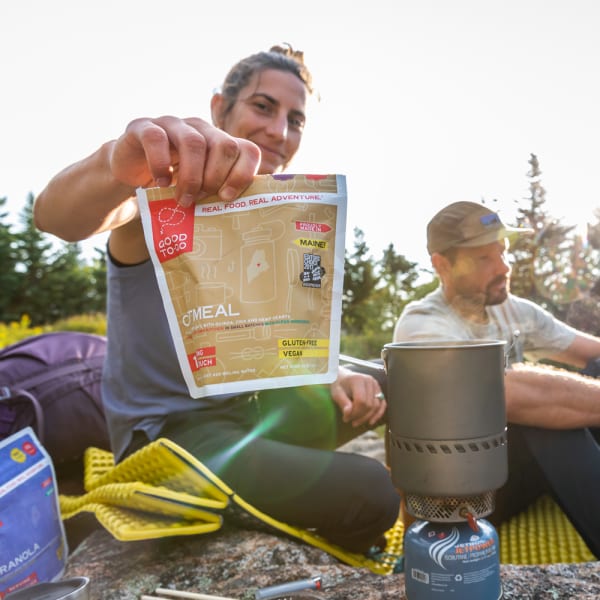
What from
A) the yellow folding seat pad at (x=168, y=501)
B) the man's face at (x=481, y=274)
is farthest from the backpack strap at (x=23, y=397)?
the man's face at (x=481, y=274)

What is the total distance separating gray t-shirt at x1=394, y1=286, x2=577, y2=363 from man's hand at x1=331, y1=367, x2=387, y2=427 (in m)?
0.42

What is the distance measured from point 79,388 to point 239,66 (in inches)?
52.8

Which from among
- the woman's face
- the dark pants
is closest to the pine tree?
the woman's face

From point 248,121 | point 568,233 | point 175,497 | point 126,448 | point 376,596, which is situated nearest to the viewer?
point 376,596

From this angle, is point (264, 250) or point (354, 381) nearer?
point (264, 250)

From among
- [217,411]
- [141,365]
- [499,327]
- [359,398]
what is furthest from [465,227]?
[141,365]

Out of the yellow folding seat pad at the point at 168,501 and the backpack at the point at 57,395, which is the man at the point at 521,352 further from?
the backpack at the point at 57,395

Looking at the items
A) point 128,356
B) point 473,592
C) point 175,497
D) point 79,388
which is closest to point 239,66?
point 128,356

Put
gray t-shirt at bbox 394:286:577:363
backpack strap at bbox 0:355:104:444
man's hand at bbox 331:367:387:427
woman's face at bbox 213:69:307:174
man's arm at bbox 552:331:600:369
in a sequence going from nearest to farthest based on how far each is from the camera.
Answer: man's hand at bbox 331:367:387:427
backpack strap at bbox 0:355:104:444
woman's face at bbox 213:69:307:174
gray t-shirt at bbox 394:286:577:363
man's arm at bbox 552:331:600:369

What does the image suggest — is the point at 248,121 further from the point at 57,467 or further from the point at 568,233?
the point at 568,233

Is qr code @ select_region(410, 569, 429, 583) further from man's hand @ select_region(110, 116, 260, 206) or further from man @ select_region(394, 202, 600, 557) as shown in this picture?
man's hand @ select_region(110, 116, 260, 206)

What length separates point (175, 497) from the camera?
124 cm

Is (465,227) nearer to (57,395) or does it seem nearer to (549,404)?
(549,404)

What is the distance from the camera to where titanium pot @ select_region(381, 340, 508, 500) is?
2.80ft
